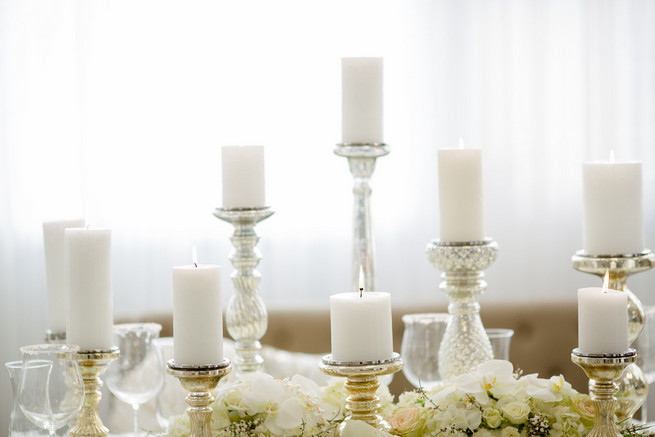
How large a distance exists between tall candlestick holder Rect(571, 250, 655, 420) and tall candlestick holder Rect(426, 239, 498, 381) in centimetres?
14

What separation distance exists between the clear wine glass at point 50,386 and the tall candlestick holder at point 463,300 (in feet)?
1.69

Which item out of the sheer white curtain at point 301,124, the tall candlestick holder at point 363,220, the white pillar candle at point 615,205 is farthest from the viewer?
the sheer white curtain at point 301,124

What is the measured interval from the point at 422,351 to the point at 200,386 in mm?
453

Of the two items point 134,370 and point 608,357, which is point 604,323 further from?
point 134,370

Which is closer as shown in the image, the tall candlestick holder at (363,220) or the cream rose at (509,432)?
the cream rose at (509,432)

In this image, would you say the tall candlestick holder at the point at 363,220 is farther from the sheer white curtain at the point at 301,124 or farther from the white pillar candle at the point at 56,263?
the sheer white curtain at the point at 301,124

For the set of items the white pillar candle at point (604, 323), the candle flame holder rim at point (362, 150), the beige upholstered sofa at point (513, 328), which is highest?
the candle flame holder rim at point (362, 150)

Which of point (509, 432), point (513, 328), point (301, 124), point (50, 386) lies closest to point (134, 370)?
point (50, 386)

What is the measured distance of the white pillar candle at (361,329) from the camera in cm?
106

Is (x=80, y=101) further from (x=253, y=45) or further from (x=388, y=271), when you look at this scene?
(x=388, y=271)

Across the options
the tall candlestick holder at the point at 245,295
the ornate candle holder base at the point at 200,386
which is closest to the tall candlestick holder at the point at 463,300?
the tall candlestick holder at the point at 245,295

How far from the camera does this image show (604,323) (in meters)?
1.08

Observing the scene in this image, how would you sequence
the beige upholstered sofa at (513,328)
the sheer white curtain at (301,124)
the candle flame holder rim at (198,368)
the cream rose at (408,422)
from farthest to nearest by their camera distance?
1. the sheer white curtain at (301,124)
2. the beige upholstered sofa at (513,328)
3. the cream rose at (408,422)
4. the candle flame holder rim at (198,368)

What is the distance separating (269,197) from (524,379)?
101 inches
